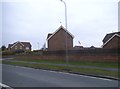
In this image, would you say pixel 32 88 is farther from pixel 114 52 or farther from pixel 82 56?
pixel 82 56

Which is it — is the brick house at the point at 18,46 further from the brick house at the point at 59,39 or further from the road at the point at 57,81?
the road at the point at 57,81

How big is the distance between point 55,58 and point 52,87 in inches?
1452

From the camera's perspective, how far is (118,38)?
5512 cm

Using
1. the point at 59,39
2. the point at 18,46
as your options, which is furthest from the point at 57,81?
the point at 18,46

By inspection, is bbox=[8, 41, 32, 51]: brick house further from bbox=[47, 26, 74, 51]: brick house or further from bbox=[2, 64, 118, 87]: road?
bbox=[2, 64, 118, 87]: road

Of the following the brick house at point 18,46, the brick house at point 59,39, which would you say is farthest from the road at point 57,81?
the brick house at point 18,46

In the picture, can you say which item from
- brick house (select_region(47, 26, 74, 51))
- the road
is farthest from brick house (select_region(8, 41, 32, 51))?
the road

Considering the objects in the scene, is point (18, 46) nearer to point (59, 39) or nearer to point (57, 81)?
point (59, 39)

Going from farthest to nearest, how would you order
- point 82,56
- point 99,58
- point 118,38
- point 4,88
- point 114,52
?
point 118,38 < point 82,56 < point 99,58 < point 114,52 < point 4,88

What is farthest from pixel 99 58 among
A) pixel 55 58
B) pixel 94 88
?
pixel 94 88

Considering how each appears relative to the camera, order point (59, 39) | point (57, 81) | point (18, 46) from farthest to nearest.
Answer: point (18, 46), point (59, 39), point (57, 81)

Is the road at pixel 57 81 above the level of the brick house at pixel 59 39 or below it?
below

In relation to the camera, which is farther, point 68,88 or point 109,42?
point 109,42

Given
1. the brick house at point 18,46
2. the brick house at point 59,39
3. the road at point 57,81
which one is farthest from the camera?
the brick house at point 18,46
